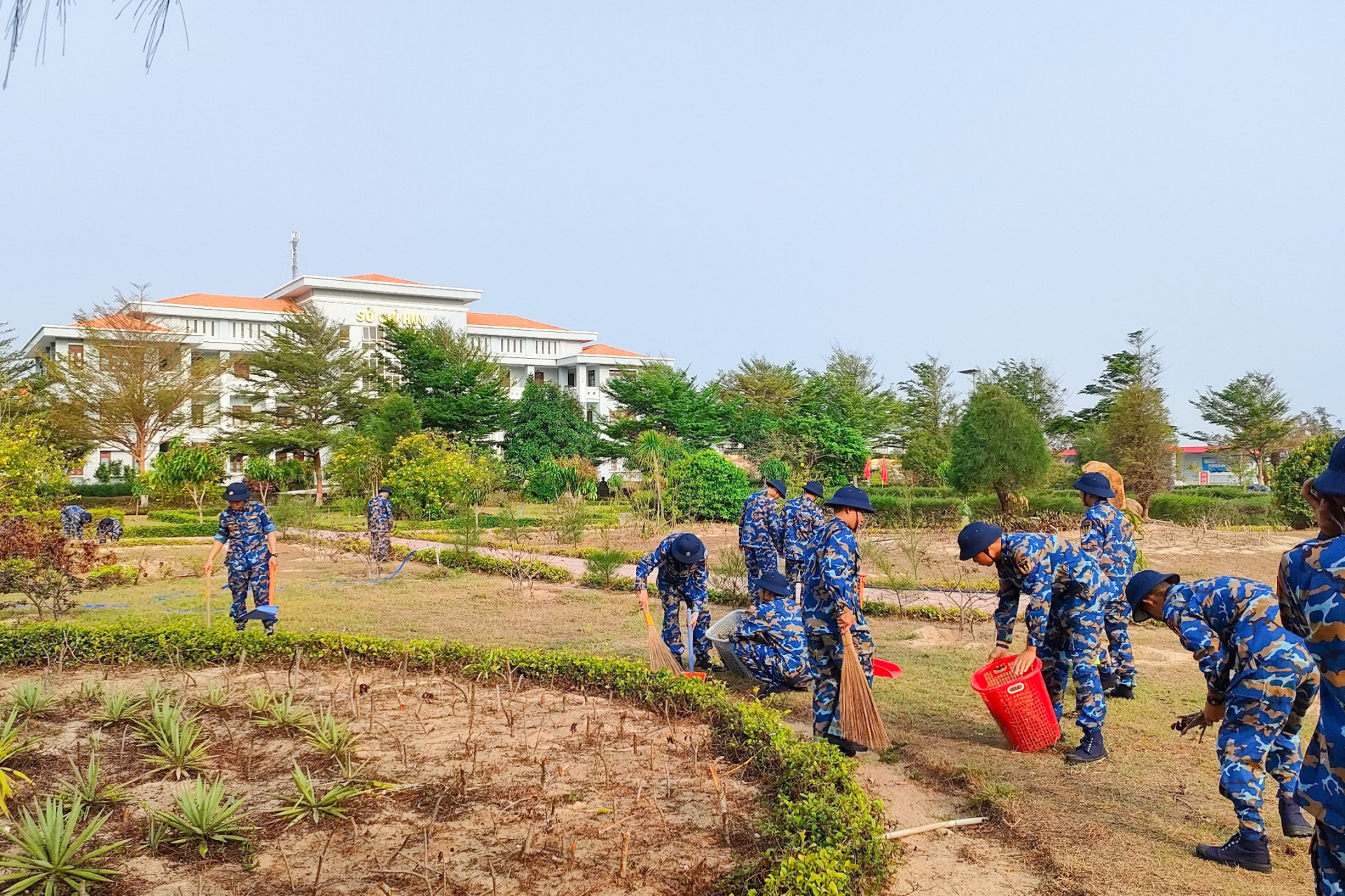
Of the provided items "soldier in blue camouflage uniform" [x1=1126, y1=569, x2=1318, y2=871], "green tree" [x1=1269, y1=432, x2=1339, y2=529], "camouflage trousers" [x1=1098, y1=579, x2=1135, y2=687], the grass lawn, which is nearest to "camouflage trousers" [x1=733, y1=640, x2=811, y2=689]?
the grass lawn

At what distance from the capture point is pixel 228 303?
44.2 meters

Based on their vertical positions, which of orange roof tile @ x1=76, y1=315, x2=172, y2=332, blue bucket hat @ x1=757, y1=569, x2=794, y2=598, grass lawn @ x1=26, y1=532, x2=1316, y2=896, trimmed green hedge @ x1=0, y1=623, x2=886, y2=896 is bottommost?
grass lawn @ x1=26, y1=532, x2=1316, y2=896

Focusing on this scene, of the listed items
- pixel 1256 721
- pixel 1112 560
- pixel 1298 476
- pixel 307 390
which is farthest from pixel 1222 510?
pixel 307 390

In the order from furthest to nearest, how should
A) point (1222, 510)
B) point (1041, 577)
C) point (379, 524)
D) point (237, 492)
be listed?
point (1222, 510), point (379, 524), point (237, 492), point (1041, 577)

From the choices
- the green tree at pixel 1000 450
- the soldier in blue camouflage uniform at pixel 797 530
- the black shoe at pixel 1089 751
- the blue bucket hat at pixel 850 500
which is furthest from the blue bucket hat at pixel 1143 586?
the green tree at pixel 1000 450

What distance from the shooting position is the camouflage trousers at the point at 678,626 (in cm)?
731

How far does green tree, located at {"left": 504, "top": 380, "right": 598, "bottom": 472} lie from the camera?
34.2 m

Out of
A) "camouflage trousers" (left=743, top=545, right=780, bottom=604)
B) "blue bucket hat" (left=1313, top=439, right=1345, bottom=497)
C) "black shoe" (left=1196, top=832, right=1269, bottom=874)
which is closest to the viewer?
"blue bucket hat" (left=1313, top=439, right=1345, bottom=497)

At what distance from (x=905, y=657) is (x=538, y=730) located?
388 cm

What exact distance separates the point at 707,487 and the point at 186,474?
15522 millimetres

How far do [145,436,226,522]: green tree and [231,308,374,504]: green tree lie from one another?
22.1 ft

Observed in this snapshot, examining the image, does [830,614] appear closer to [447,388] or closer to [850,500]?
[850,500]

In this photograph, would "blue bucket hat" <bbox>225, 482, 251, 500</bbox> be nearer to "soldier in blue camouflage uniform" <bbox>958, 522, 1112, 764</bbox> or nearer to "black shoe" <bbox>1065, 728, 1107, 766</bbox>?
"soldier in blue camouflage uniform" <bbox>958, 522, 1112, 764</bbox>

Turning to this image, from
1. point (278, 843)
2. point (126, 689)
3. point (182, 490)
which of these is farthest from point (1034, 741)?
point (182, 490)
